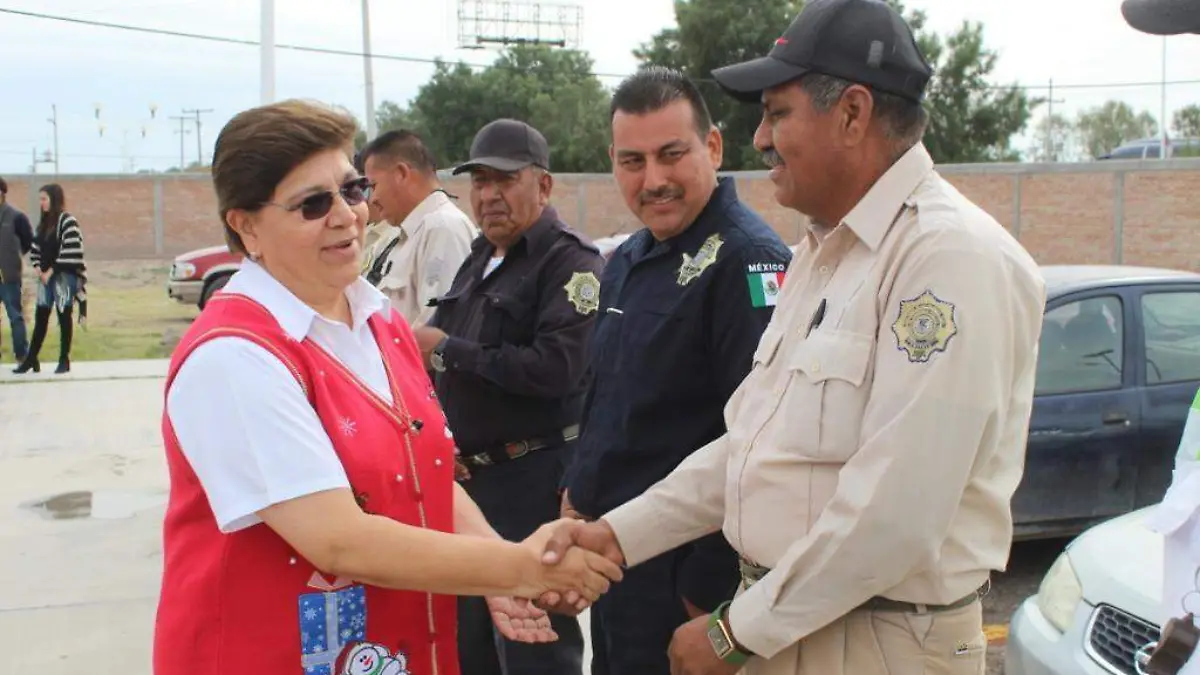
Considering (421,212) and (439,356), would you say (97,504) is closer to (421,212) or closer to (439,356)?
(421,212)

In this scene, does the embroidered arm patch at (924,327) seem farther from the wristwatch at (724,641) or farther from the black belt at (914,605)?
the wristwatch at (724,641)

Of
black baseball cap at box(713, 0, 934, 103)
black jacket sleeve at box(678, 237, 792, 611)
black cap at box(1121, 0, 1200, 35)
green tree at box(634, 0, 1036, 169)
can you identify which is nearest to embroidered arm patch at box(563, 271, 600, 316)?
black jacket sleeve at box(678, 237, 792, 611)

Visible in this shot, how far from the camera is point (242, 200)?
2.10 m

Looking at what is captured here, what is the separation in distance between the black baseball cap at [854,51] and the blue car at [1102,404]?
3.69 meters

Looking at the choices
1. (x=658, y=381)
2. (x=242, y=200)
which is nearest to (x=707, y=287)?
(x=658, y=381)

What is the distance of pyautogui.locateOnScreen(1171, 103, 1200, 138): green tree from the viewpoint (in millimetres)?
53031


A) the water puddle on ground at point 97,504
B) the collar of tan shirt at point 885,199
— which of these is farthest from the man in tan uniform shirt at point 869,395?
the water puddle on ground at point 97,504

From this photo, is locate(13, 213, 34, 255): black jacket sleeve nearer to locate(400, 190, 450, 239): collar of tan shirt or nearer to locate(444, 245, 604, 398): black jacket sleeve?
locate(400, 190, 450, 239): collar of tan shirt

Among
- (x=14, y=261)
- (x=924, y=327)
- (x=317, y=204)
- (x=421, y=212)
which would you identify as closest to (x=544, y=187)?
(x=421, y=212)

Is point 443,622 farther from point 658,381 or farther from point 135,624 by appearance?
point 135,624

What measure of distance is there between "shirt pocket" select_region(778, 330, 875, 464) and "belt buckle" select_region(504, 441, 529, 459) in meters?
1.96

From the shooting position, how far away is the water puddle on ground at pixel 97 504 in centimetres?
667

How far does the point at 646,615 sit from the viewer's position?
2852 mm

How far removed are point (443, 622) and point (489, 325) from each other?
5.57 feet
